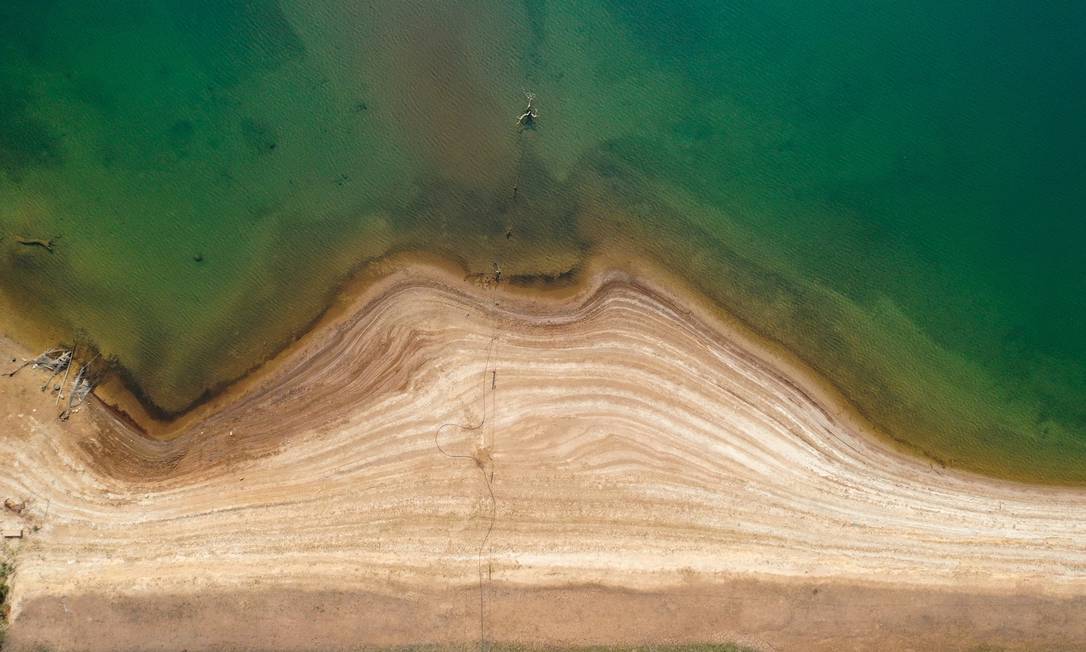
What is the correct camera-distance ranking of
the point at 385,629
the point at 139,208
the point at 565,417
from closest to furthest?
1. the point at 385,629
2. the point at 565,417
3. the point at 139,208

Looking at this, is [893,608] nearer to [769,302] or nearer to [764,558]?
[764,558]

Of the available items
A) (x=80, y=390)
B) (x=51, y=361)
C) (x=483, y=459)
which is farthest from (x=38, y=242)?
(x=483, y=459)

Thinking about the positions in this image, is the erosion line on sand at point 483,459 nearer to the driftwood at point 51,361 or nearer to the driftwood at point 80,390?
the driftwood at point 80,390

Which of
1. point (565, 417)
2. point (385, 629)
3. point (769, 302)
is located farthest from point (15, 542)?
point (769, 302)

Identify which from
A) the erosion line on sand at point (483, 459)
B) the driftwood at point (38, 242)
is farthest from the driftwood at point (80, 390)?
the erosion line on sand at point (483, 459)

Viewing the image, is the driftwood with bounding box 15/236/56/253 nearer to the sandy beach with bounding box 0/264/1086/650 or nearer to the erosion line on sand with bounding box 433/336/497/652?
the sandy beach with bounding box 0/264/1086/650

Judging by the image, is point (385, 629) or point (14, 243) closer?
point (385, 629)
